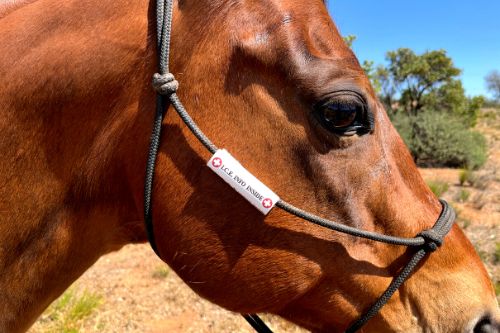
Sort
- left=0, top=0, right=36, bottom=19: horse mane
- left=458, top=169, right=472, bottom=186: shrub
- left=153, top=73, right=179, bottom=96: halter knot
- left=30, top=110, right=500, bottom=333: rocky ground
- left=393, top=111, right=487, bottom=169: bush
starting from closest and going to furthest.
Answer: left=153, top=73, right=179, bottom=96: halter knot, left=0, top=0, right=36, bottom=19: horse mane, left=30, top=110, right=500, bottom=333: rocky ground, left=458, top=169, right=472, bottom=186: shrub, left=393, top=111, right=487, bottom=169: bush

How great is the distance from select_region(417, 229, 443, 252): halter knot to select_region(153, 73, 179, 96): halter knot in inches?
38.3

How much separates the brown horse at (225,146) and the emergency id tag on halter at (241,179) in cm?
3

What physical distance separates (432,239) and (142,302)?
3946 millimetres

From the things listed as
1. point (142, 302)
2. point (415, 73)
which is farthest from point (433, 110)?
point (142, 302)

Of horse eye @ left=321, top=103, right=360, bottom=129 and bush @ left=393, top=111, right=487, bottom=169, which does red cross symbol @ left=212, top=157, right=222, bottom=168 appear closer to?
horse eye @ left=321, top=103, right=360, bottom=129

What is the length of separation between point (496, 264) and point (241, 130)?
17.2 feet

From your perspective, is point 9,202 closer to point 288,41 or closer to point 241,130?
point 241,130

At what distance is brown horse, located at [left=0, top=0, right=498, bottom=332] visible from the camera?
1.26m

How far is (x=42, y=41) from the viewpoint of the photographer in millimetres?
1294

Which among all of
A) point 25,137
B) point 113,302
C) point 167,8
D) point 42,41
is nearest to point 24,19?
point 42,41

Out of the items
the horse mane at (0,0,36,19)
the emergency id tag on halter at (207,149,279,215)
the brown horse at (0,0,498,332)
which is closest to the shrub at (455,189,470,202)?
the brown horse at (0,0,498,332)

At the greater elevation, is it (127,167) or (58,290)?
(127,167)

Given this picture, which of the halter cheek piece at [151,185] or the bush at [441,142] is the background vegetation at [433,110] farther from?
the halter cheek piece at [151,185]

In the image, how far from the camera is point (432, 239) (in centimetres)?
133
